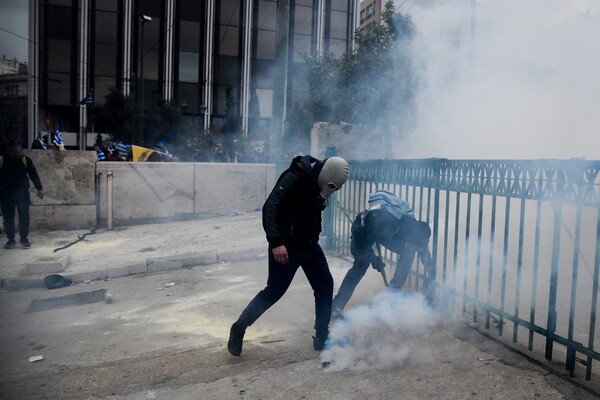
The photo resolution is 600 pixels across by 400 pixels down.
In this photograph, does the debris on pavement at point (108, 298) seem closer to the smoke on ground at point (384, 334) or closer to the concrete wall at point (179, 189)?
the smoke on ground at point (384, 334)

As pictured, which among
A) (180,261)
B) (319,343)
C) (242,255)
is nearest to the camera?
(319,343)

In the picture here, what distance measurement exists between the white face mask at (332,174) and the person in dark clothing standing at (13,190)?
6.18 m

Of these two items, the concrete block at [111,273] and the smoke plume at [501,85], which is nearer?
the concrete block at [111,273]

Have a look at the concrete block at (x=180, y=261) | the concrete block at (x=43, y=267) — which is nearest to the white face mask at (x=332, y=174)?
the concrete block at (x=180, y=261)

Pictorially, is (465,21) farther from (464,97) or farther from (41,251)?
(41,251)

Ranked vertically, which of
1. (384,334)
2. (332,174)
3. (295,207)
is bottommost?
(384,334)

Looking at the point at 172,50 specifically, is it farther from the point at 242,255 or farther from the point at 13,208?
the point at 242,255

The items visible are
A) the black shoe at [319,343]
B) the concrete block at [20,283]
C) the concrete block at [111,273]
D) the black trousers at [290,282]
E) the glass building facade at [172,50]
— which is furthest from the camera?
the glass building facade at [172,50]

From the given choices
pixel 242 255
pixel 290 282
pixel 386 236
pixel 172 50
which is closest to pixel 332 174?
pixel 290 282

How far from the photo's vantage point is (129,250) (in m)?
7.26

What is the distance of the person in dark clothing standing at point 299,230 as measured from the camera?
3.21 metres

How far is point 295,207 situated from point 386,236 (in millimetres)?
1110

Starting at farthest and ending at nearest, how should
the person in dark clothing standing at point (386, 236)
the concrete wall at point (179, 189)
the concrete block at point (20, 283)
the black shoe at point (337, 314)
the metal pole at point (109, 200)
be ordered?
the concrete wall at point (179, 189) → the metal pole at point (109, 200) → the concrete block at point (20, 283) → the black shoe at point (337, 314) → the person in dark clothing standing at point (386, 236)

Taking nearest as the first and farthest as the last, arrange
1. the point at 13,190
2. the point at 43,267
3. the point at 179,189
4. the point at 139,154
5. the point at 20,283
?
the point at 20,283
the point at 43,267
the point at 13,190
the point at 179,189
the point at 139,154
